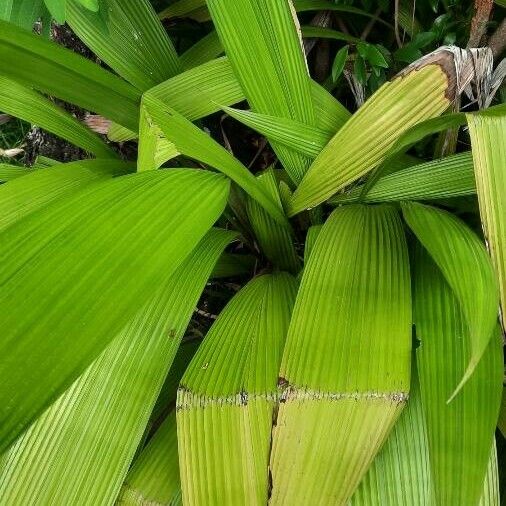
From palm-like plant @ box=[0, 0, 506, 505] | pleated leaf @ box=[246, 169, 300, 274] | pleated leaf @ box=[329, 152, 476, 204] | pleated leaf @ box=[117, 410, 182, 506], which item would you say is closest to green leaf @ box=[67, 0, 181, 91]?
palm-like plant @ box=[0, 0, 506, 505]

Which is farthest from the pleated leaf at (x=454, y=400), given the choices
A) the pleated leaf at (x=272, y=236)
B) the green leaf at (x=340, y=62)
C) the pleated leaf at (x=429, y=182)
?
the green leaf at (x=340, y=62)

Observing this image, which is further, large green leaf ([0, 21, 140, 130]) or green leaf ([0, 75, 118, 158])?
green leaf ([0, 75, 118, 158])

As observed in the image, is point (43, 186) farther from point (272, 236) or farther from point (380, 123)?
point (380, 123)

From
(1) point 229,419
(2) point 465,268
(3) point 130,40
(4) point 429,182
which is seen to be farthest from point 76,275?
(3) point 130,40

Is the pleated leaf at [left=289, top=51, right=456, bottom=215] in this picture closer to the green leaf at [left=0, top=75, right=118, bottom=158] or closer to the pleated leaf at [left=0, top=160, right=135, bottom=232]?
the pleated leaf at [left=0, top=160, right=135, bottom=232]

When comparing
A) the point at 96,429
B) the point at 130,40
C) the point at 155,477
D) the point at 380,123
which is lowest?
the point at 155,477

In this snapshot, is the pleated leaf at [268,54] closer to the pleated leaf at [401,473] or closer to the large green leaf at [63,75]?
the large green leaf at [63,75]
